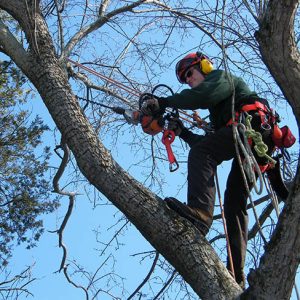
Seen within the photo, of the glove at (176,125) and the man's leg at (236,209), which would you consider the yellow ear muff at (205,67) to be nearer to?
the glove at (176,125)

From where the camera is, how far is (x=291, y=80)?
282 centimetres

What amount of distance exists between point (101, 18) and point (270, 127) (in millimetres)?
1541

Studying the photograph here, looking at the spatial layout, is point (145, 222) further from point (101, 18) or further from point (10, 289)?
point (10, 289)

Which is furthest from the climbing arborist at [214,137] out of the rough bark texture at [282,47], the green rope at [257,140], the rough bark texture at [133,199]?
the rough bark texture at [282,47]

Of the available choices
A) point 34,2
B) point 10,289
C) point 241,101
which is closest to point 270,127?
point 241,101

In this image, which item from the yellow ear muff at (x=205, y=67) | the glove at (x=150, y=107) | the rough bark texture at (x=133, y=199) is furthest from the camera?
the yellow ear muff at (x=205, y=67)

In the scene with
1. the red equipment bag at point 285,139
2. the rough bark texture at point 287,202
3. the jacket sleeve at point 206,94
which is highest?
the jacket sleeve at point 206,94

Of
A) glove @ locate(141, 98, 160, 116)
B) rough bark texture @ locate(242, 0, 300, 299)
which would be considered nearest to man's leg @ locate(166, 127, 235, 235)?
glove @ locate(141, 98, 160, 116)

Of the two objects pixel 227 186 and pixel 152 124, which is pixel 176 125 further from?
pixel 227 186

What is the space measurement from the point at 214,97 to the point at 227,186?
57 cm

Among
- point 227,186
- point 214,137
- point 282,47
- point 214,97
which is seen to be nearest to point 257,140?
point 214,137

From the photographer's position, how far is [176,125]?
4.12 metres

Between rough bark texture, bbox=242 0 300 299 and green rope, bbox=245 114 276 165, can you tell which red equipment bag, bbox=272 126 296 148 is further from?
rough bark texture, bbox=242 0 300 299

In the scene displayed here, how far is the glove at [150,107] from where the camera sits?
12.8 feet
